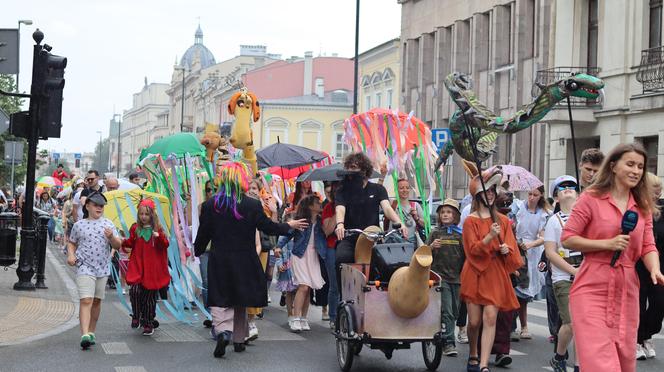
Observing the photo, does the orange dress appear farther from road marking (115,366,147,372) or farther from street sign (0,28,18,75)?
street sign (0,28,18,75)

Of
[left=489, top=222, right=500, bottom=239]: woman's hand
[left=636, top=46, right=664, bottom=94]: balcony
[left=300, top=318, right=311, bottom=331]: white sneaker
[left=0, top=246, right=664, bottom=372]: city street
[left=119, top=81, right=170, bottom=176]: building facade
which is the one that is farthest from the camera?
[left=119, top=81, right=170, bottom=176]: building facade

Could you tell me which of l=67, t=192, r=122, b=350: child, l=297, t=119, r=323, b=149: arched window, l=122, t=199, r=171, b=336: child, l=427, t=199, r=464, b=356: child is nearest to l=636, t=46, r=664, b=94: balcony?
l=427, t=199, r=464, b=356: child

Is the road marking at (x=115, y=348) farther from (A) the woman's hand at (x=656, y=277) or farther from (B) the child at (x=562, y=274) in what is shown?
(A) the woman's hand at (x=656, y=277)

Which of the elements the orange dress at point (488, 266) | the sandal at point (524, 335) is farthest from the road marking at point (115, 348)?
the sandal at point (524, 335)

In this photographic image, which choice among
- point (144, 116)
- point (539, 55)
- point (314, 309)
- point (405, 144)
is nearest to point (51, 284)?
point (314, 309)

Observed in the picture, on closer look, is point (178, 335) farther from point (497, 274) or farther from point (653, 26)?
point (653, 26)

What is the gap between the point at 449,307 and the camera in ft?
37.6

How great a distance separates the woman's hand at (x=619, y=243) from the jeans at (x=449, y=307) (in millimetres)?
4758

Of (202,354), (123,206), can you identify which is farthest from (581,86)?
(123,206)

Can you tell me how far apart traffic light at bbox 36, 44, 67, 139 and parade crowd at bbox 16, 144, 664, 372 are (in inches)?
116

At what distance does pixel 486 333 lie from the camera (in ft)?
32.2

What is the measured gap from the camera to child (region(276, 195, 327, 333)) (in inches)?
525

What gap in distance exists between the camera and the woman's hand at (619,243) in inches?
257

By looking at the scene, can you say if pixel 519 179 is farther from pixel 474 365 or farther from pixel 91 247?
pixel 91 247
